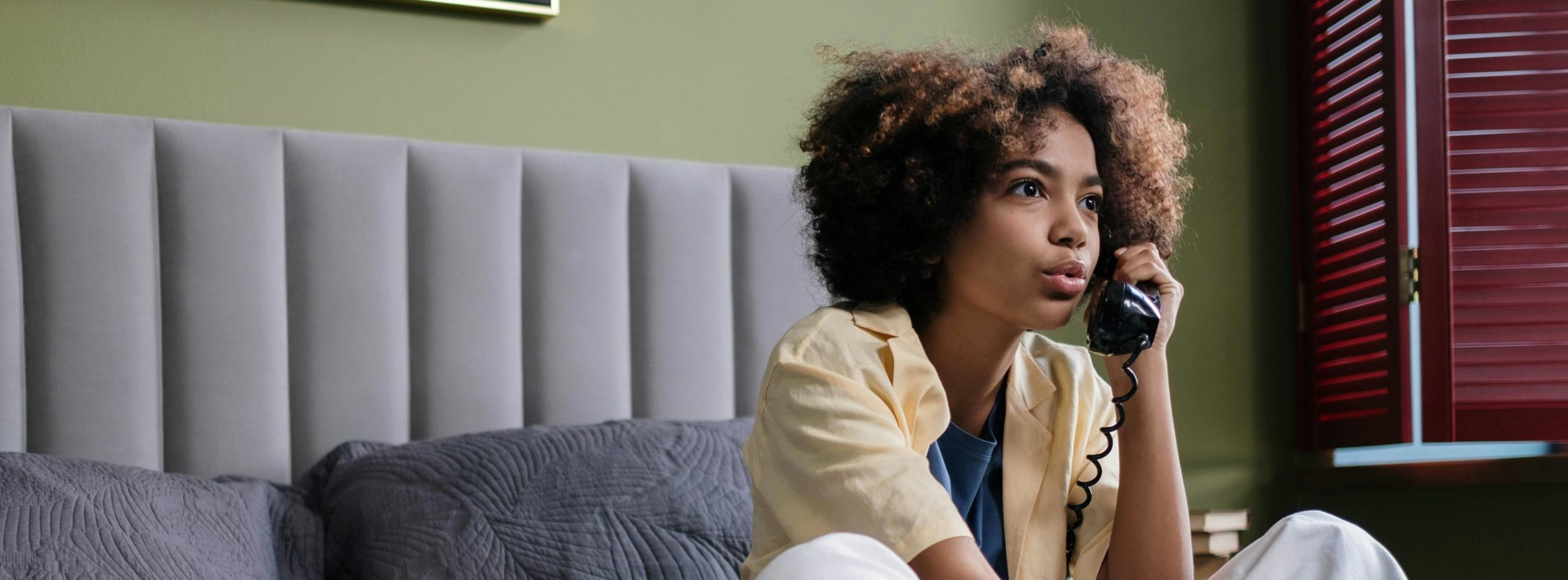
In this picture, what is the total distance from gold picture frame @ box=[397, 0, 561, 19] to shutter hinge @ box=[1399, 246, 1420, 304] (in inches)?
61.1

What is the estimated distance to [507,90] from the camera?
2.24 meters

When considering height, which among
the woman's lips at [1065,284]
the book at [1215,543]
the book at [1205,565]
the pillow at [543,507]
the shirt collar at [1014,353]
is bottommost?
the book at [1205,565]

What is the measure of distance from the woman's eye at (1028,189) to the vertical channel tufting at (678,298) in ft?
3.10

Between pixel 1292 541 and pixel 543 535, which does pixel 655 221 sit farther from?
pixel 1292 541

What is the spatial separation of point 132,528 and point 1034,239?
101cm

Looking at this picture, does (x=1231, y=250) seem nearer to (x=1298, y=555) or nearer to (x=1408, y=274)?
(x=1408, y=274)

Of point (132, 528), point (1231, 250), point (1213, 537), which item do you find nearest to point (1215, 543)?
point (1213, 537)

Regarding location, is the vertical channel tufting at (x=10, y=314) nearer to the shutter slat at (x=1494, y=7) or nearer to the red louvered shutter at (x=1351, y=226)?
the red louvered shutter at (x=1351, y=226)

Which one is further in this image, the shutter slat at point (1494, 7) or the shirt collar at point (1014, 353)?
the shutter slat at point (1494, 7)

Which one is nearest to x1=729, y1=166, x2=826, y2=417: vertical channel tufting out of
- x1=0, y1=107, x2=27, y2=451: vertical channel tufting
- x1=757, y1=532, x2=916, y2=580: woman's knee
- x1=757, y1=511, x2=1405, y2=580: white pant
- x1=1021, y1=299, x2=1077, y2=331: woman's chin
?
x1=1021, y1=299, x2=1077, y2=331: woman's chin

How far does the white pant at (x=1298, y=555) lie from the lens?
36.1 inches

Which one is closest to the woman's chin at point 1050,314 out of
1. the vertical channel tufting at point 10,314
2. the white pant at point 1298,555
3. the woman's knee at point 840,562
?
the white pant at point 1298,555

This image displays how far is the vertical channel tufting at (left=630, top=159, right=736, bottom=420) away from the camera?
7.14 feet

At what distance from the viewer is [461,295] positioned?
2.05 meters
